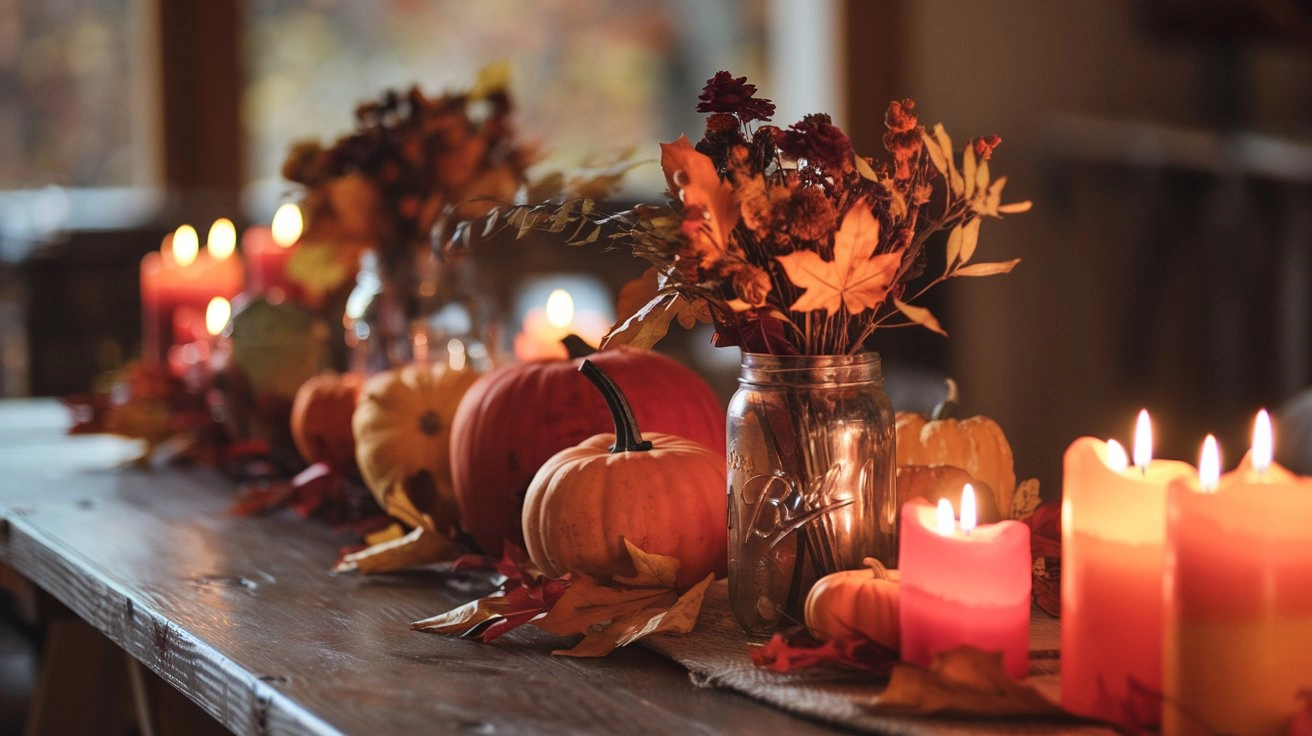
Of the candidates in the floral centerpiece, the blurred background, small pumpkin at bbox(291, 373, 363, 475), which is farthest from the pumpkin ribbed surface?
the blurred background

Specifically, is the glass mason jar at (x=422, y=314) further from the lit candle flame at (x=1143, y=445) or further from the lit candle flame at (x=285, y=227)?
the lit candle flame at (x=1143, y=445)

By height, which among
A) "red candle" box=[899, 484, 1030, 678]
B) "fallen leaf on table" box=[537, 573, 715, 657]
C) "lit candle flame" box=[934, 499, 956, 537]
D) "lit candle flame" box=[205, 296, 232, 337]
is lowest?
"fallen leaf on table" box=[537, 573, 715, 657]

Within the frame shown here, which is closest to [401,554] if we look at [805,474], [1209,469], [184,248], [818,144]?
[805,474]

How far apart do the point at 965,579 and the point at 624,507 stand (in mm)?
259

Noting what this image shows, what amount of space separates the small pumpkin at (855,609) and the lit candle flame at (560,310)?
771 mm

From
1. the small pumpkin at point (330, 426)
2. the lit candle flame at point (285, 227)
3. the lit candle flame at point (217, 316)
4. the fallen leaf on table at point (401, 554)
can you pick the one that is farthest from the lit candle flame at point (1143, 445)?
the lit candle flame at point (285, 227)

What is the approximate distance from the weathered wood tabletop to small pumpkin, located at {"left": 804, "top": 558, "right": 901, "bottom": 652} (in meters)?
0.06

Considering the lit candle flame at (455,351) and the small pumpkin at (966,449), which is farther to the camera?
the lit candle flame at (455,351)

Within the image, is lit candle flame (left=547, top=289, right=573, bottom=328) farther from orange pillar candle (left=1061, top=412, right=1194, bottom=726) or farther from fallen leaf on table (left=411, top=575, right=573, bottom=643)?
orange pillar candle (left=1061, top=412, right=1194, bottom=726)

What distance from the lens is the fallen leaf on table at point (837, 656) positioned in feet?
2.50

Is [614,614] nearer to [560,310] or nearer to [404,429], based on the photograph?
[404,429]

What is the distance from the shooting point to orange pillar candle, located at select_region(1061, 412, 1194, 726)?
2.16 ft

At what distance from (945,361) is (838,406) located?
3.51m

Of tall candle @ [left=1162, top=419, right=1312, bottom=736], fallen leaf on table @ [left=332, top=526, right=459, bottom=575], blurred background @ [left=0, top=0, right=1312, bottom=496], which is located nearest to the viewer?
tall candle @ [left=1162, top=419, right=1312, bottom=736]
